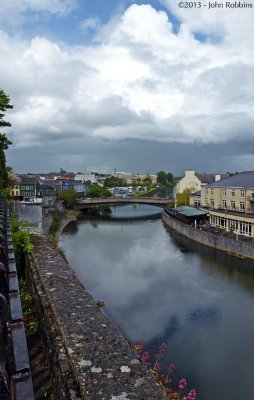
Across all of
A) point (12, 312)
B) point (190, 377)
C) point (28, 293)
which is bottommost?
point (190, 377)

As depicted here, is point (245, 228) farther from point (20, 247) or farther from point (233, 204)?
point (20, 247)

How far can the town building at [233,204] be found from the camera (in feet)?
133

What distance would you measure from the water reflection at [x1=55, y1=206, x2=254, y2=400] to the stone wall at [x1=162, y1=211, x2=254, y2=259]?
45.5 inches

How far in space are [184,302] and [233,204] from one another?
→ 25553 millimetres

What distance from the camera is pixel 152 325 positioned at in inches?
734

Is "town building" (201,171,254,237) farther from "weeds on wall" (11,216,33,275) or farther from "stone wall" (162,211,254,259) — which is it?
"weeds on wall" (11,216,33,275)

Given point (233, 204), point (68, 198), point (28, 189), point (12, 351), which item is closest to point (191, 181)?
point (68, 198)

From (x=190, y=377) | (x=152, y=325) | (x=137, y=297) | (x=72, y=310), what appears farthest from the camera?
(x=137, y=297)

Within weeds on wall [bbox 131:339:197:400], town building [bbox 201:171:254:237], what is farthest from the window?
weeds on wall [bbox 131:339:197:400]

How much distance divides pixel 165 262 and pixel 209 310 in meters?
12.2

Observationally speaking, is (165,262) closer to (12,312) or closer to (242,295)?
(242,295)

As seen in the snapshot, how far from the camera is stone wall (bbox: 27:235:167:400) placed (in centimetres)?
452

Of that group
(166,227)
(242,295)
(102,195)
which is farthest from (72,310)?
(102,195)

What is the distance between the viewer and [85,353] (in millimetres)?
5379
